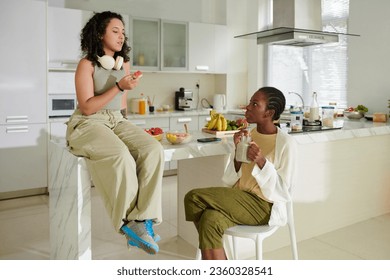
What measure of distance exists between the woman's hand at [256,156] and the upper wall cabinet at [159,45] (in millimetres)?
3147

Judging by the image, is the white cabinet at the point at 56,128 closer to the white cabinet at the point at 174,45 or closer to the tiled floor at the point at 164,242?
the tiled floor at the point at 164,242

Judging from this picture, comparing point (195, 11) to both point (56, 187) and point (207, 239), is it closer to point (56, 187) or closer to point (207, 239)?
point (56, 187)

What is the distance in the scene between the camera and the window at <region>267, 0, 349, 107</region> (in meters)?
4.56

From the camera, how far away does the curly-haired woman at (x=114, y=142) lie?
166cm

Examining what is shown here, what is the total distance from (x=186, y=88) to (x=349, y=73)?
2154mm

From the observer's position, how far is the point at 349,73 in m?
4.28

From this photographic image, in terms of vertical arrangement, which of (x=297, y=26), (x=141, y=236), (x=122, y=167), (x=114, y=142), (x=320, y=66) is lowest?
(x=141, y=236)

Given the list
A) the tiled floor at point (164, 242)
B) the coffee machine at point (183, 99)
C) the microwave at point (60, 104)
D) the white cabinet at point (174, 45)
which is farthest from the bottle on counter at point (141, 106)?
the tiled floor at point (164, 242)

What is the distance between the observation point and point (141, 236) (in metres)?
1.62

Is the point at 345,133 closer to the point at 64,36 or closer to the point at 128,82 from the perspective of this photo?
the point at 128,82

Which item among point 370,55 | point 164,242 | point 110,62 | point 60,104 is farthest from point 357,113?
point 60,104

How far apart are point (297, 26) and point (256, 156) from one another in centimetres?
207

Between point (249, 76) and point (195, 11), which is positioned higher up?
point (195, 11)
